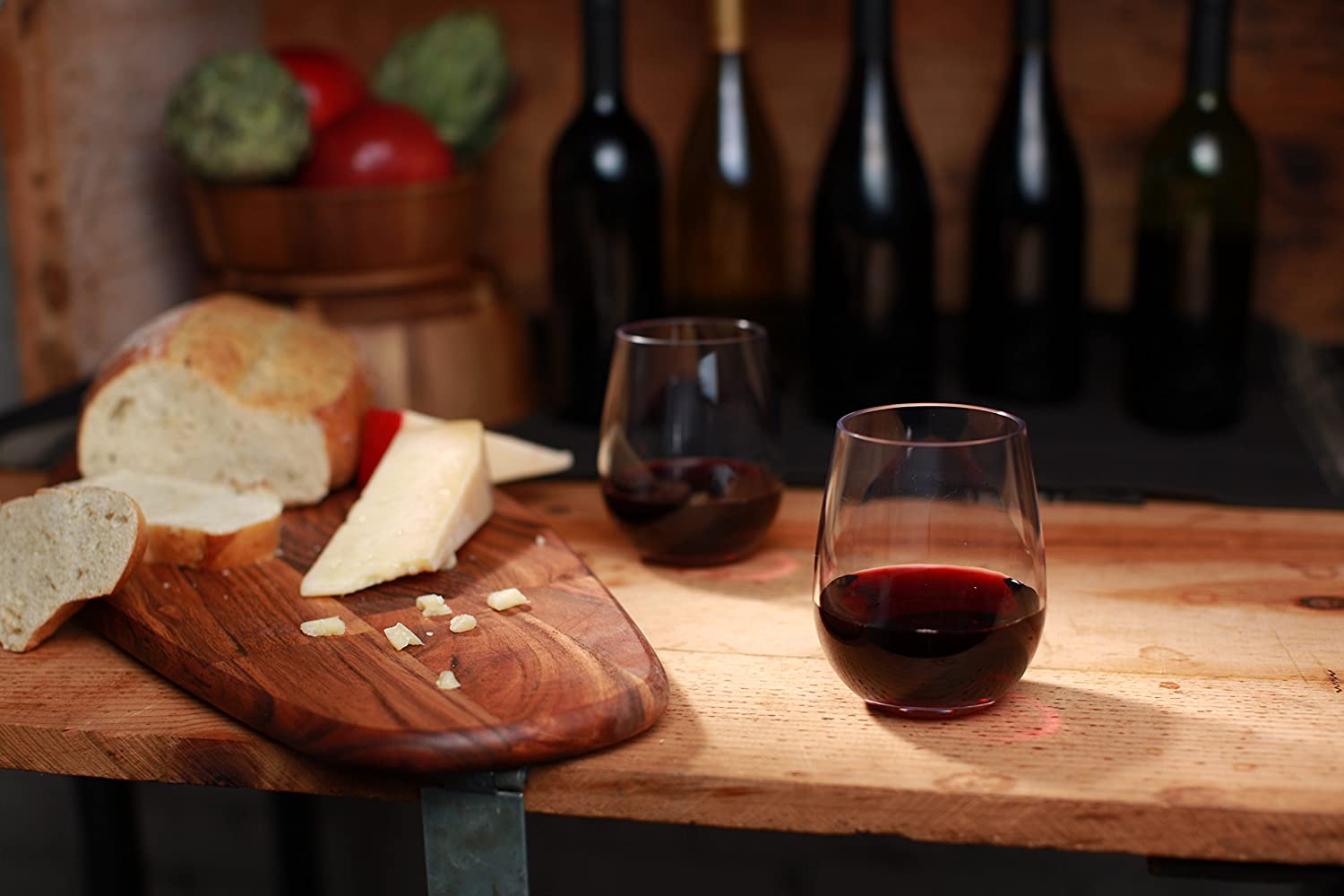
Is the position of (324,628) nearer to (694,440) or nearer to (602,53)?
(694,440)

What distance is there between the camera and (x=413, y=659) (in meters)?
0.83

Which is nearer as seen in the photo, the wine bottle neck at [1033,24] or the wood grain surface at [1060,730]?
the wood grain surface at [1060,730]

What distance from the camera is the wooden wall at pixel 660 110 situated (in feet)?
4.60

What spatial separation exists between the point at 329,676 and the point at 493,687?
10cm

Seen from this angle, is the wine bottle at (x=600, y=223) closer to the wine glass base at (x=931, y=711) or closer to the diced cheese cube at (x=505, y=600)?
the diced cheese cube at (x=505, y=600)

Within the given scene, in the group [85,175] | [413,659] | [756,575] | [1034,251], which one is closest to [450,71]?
[85,175]

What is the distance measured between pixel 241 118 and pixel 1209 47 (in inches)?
34.2

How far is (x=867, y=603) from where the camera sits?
0.76m

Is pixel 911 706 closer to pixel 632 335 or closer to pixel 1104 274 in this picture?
pixel 632 335

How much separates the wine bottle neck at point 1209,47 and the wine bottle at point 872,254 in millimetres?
257

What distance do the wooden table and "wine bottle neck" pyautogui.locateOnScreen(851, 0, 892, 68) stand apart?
555 millimetres

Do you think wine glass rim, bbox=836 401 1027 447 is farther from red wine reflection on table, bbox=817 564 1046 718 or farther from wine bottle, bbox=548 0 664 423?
wine bottle, bbox=548 0 664 423

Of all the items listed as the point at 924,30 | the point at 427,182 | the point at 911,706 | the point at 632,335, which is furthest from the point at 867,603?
the point at 924,30

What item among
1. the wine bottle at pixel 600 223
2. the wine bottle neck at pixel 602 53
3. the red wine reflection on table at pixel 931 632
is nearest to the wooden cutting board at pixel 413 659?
the red wine reflection on table at pixel 931 632
